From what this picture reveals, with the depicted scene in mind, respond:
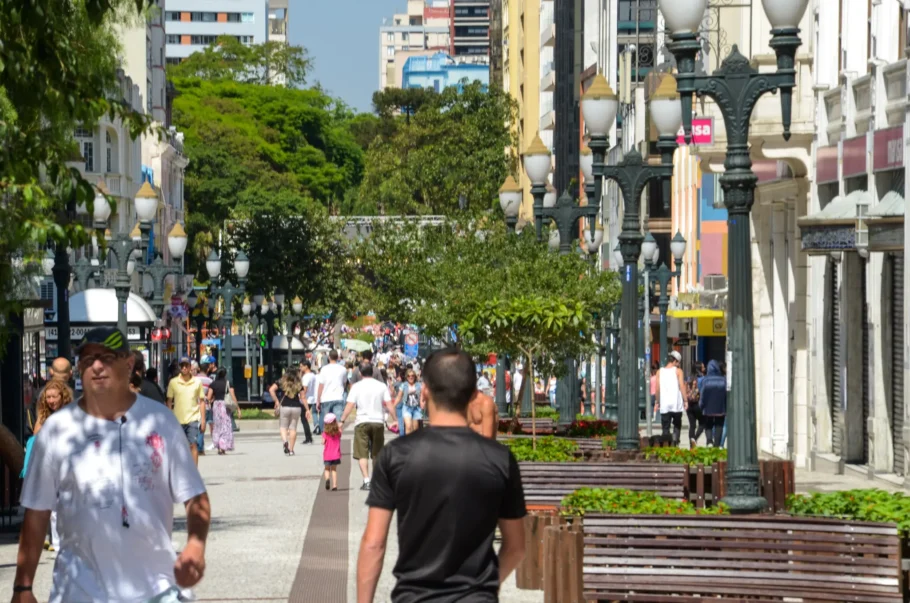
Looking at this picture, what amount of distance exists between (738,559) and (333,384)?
20.3m

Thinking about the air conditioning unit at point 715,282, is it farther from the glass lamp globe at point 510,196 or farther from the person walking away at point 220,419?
the glass lamp globe at point 510,196

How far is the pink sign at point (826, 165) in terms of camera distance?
26875 millimetres

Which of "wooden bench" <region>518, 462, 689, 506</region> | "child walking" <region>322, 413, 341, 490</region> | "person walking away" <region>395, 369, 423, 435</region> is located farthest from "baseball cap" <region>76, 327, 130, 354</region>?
"person walking away" <region>395, 369, 423, 435</region>

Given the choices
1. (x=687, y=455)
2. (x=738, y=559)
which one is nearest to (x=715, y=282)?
(x=687, y=455)

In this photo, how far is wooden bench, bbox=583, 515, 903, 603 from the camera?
991 cm

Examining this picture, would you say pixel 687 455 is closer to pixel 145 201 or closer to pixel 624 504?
pixel 624 504

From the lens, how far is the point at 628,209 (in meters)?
20.3

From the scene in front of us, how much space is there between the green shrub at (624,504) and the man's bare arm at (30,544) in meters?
5.32

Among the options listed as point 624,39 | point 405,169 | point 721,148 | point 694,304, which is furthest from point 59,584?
point 405,169

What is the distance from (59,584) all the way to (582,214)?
20297 millimetres

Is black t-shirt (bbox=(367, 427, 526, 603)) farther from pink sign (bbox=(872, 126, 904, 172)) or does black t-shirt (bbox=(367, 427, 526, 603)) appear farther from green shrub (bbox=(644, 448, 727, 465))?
pink sign (bbox=(872, 126, 904, 172))

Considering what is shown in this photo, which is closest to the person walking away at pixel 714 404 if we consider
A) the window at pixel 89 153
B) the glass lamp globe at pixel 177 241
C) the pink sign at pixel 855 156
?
the pink sign at pixel 855 156

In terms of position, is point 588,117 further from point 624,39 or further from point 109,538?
point 624,39

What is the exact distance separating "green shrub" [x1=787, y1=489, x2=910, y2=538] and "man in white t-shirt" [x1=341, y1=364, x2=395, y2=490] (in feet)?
36.3
